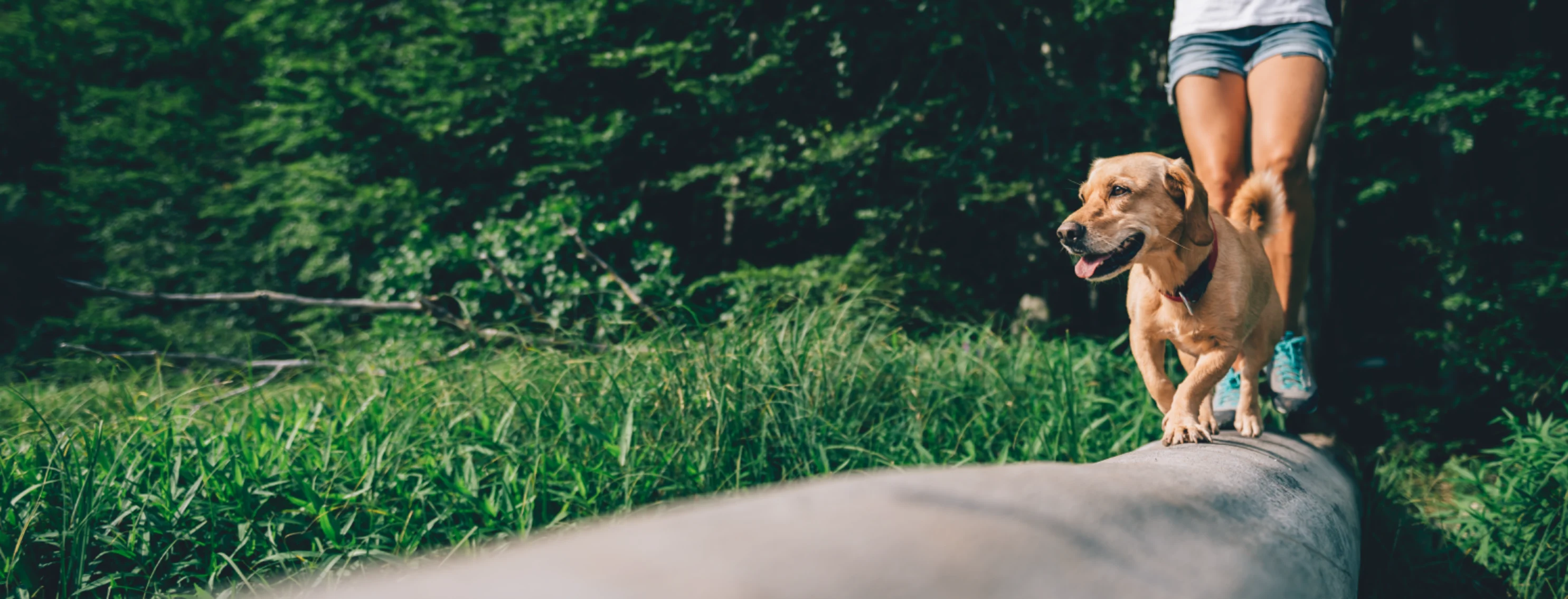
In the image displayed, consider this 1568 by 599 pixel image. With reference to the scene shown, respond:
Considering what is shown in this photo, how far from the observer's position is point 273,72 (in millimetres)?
7926

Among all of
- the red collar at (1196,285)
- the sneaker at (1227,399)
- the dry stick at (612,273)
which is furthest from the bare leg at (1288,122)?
the dry stick at (612,273)

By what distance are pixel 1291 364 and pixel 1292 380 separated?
52 millimetres

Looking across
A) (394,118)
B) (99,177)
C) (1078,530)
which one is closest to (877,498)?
(1078,530)

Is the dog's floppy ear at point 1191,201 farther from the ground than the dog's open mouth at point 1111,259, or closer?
farther from the ground

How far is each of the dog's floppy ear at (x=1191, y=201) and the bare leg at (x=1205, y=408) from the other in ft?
1.29

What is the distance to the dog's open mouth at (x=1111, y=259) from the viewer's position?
6.65ft

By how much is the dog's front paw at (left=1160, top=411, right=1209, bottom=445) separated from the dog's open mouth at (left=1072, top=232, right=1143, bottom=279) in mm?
422

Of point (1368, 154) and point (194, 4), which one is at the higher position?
point (194, 4)

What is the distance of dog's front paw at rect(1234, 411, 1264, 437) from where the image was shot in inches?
93.3

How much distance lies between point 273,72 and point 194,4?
9.91ft

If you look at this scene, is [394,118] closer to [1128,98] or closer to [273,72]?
[273,72]

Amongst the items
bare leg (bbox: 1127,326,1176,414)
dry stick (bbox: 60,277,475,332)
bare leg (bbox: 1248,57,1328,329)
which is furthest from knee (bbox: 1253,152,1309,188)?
dry stick (bbox: 60,277,475,332)

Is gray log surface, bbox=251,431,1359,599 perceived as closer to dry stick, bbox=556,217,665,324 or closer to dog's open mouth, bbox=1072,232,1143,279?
dog's open mouth, bbox=1072,232,1143,279

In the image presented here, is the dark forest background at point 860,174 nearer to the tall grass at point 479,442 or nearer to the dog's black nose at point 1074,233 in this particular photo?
the tall grass at point 479,442
